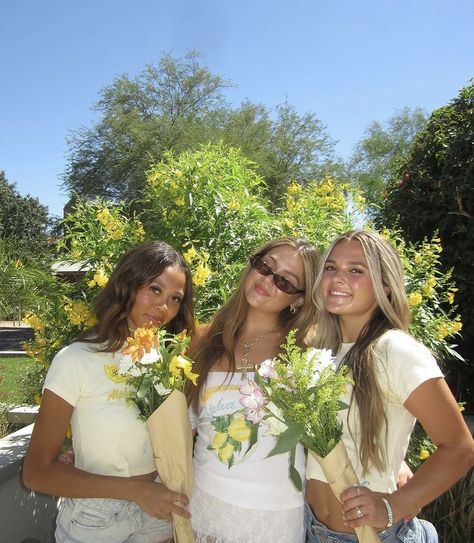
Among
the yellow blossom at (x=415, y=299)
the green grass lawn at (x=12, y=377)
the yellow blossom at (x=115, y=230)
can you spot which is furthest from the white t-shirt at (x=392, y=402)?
the green grass lawn at (x=12, y=377)

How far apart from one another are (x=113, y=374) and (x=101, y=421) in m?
0.21

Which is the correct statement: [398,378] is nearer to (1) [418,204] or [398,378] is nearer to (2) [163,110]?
(1) [418,204]

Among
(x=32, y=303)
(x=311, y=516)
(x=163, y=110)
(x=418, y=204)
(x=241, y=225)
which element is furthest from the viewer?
(x=163, y=110)

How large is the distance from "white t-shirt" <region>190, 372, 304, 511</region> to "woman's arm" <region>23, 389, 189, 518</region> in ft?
0.66

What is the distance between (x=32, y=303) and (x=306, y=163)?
20.0 m

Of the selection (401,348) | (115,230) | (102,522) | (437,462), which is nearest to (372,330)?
(401,348)

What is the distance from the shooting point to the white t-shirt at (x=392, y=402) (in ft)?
6.05

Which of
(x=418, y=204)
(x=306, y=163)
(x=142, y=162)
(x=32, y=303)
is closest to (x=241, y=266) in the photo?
(x=32, y=303)

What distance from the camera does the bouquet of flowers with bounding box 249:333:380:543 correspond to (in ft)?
5.38

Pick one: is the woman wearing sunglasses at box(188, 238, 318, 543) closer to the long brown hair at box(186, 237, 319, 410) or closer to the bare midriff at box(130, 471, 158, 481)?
the long brown hair at box(186, 237, 319, 410)

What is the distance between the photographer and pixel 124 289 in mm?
2307

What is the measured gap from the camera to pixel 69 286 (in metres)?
3.45

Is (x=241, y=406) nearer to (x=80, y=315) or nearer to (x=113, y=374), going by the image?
(x=113, y=374)

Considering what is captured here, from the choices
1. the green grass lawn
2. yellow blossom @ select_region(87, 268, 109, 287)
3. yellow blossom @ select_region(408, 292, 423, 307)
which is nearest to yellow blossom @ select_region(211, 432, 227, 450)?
yellow blossom @ select_region(87, 268, 109, 287)
